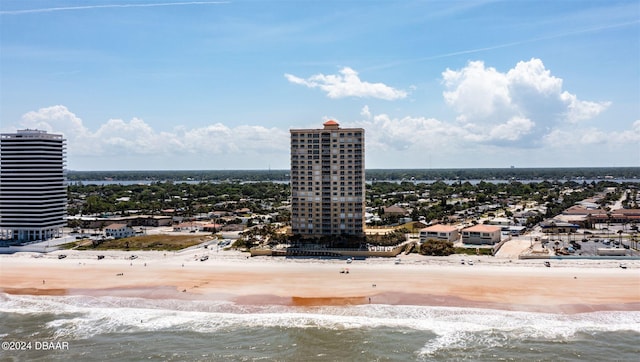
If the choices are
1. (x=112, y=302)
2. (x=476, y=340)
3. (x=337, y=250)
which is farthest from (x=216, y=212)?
(x=476, y=340)

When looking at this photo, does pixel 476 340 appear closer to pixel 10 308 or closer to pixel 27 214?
pixel 10 308

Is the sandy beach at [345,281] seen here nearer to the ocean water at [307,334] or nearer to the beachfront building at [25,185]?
the ocean water at [307,334]

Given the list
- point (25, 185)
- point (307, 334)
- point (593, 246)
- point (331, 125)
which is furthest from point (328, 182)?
point (25, 185)

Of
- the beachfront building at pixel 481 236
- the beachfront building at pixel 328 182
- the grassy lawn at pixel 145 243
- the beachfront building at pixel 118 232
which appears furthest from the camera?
the beachfront building at pixel 118 232

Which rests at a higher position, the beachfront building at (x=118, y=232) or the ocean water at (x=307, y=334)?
the beachfront building at (x=118, y=232)

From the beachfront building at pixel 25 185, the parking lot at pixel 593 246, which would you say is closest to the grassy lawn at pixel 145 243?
the beachfront building at pixel 25 185

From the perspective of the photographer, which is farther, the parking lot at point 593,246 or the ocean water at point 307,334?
the parking lot at point 593,246
